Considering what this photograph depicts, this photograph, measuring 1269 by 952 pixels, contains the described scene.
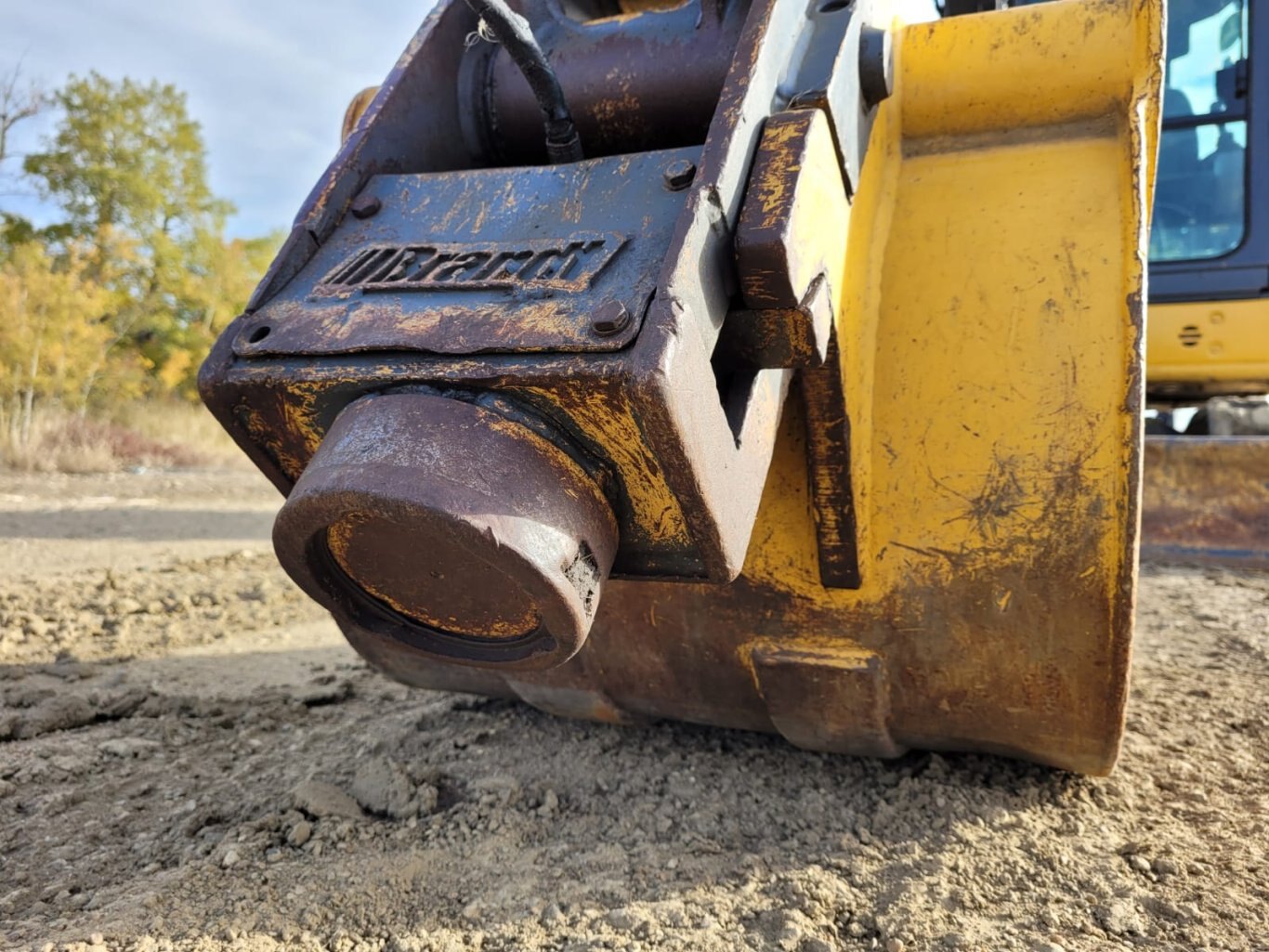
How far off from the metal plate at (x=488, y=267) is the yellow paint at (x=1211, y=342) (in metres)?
2.97

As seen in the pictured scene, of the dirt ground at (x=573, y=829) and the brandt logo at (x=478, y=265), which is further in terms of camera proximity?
the dirt ground at (x=573, y=829)

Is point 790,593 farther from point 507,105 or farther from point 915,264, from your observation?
point 507,105

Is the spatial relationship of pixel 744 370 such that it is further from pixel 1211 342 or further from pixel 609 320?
pixel 1211 342

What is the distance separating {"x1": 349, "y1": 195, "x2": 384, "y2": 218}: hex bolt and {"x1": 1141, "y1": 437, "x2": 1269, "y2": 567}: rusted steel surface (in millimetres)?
2882

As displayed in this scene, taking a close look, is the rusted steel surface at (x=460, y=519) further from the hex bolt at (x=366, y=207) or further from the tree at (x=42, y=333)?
the tree at (x=42, y=333)

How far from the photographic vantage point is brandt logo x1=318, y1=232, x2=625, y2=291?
1227 mm

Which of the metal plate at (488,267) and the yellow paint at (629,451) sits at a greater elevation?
the metal plate at (488,267)

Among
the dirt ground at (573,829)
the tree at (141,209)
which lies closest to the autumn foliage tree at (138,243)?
the tree at (141,209)

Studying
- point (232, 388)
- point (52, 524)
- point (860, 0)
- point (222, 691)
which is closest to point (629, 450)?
point (232, 388)

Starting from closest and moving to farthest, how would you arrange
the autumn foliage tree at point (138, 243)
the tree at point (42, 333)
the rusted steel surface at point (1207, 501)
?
the rusted steel surface at point (1207, 501)
the tree at point (42, 333)
the autumn foliage tree at point (138, 243)

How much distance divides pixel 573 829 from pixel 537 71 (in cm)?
142

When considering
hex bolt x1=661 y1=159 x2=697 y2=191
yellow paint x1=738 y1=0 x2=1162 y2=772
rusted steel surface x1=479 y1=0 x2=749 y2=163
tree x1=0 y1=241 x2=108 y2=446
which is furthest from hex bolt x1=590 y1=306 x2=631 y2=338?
tree x1=0 y1=241 x2=108 y2=446

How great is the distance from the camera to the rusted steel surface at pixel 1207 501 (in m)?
3.30

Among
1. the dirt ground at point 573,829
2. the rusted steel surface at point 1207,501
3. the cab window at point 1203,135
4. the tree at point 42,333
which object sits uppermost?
the cab window at point 1203,135
